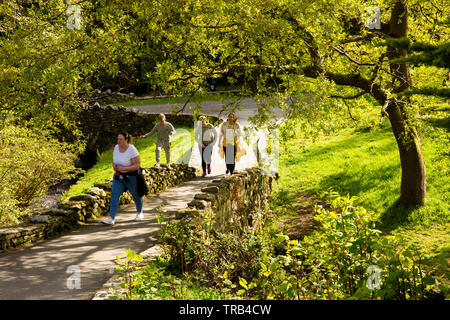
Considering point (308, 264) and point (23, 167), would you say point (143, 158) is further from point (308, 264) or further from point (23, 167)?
point (308, 264)

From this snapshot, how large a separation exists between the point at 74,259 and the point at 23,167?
8.04 meters

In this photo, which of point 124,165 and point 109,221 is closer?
point 124,165

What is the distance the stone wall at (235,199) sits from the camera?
8312 mm

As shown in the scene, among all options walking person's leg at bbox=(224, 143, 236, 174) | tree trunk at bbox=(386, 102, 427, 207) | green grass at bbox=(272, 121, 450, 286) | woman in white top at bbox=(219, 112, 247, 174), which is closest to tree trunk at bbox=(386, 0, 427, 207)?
tree trunk at bbox=(386, 102, 427, 207)

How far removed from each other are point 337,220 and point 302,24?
5649 mm

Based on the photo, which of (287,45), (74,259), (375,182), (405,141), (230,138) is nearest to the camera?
(74,259)

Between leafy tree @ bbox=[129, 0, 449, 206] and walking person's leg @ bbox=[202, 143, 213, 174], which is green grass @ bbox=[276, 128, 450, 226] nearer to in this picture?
leafy tree @ bbox=[129, 0, 449, 206]

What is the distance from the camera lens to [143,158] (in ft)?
67.9

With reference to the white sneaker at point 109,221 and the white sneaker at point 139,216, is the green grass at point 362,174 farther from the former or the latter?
the white sneaker at point 109,221

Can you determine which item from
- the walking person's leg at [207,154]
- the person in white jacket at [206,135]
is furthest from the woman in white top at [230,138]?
the walking person's leg at [207,154]

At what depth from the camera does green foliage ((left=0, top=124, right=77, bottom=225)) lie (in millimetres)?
12219

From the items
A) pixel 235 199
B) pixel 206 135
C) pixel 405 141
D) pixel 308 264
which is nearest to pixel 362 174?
pixel 405 141

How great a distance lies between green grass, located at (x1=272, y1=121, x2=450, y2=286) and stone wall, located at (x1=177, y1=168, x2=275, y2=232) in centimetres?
93

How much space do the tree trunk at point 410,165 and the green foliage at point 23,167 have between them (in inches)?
388
